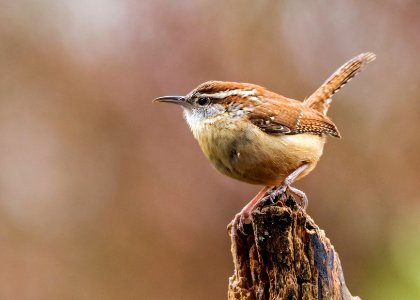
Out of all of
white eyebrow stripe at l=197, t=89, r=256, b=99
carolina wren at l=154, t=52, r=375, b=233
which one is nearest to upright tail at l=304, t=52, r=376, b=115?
carolina wren at l=154, t=52, r=375, b=233

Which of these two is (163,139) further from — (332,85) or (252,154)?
(252,154)

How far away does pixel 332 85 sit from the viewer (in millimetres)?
5543

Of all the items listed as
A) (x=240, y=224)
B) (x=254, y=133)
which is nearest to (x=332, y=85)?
(x=254, y=133)

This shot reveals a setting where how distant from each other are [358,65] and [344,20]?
2.98 meters

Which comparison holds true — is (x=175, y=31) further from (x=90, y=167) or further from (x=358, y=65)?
(x=358, y=65)

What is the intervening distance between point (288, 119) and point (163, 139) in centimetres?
308

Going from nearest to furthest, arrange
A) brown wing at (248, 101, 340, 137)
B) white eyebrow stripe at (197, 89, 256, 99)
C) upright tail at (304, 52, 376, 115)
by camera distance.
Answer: brown wing at (248, 101, 340, 137) < white eyebrow stripe at (197, 89, 256, 99) < upright tail at (304, 52, 376, 115)

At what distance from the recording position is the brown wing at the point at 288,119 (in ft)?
15.2

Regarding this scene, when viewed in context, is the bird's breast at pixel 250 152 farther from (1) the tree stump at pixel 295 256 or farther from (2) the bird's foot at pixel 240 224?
(1) the tree stump at pixel 295 256

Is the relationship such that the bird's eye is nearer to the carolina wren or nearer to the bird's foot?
the carolina wren

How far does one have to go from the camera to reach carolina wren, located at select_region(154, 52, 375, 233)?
4.44 meters

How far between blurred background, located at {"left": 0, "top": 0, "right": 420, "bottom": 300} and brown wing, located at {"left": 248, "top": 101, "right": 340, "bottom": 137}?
2.31m

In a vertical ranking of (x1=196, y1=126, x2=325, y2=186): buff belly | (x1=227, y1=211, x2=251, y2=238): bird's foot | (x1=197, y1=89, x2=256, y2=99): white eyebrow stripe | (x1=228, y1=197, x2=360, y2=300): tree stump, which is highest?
(x1=197, y1=89, x2=256, y2=99): white eyebrow stripe

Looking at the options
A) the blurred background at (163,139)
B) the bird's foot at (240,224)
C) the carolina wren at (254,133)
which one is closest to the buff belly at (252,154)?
the carolina wren at (254,133)
